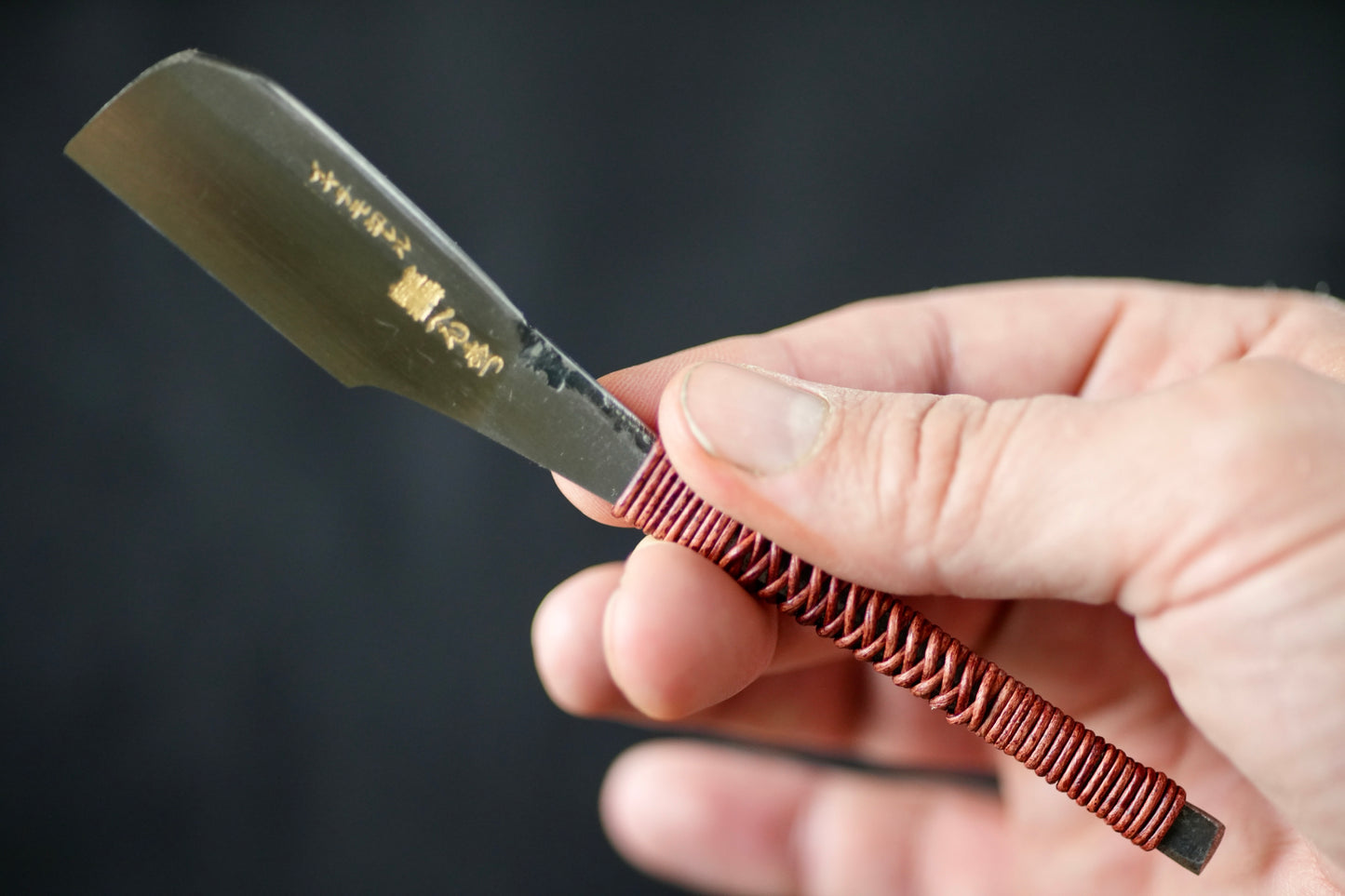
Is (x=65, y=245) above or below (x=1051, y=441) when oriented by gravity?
above

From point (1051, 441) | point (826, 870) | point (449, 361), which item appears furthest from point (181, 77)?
point (826, 870)

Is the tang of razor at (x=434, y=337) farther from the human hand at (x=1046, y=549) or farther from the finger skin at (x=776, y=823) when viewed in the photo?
the finger skin at (x=776, y=823)

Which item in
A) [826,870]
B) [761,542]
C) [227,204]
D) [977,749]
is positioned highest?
[227,204]

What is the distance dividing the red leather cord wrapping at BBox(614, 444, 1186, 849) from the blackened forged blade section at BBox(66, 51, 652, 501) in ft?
0.16

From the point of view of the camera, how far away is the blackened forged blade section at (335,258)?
2.07 feet

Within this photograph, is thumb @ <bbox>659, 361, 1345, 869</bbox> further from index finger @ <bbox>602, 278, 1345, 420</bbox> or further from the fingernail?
index finger @ <bbox>602, 278, 1345, 420</bbox>

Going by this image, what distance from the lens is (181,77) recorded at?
62cm

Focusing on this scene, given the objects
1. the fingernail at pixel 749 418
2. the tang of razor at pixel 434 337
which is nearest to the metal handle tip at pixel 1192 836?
the tang of razor at pixel 434 337

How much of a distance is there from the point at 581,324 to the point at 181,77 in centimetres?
90

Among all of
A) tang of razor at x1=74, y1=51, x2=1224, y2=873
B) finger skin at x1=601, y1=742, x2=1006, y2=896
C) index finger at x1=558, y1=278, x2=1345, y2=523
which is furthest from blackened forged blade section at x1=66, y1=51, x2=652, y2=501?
finger skin at x1=601, y1=742, x2=1006, y2=896

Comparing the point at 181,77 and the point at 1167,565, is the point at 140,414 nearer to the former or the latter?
the point at 181,77

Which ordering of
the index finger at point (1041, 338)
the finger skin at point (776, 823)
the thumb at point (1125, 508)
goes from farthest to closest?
the finger skin at point (776, 823)
the index finger at point (1041, 338)
the thumb at point (1125, 508)

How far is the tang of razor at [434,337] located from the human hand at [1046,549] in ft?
0.13

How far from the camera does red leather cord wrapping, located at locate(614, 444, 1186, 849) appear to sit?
667 mm
